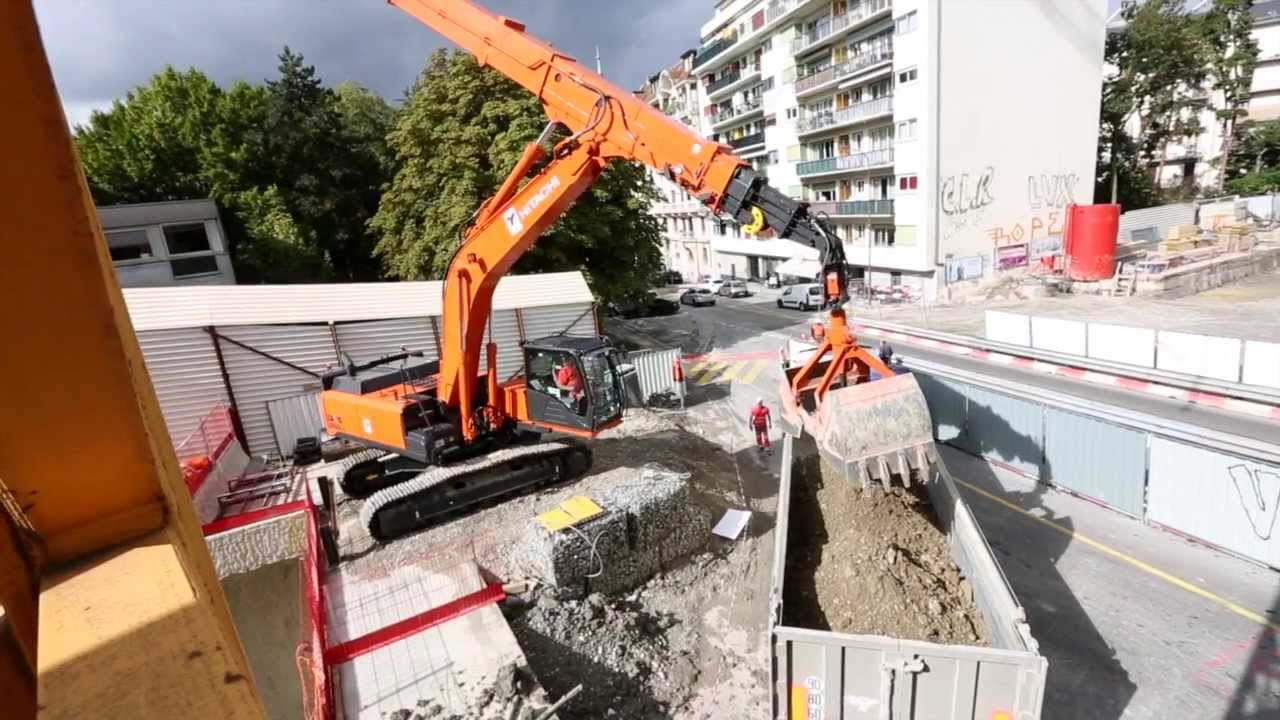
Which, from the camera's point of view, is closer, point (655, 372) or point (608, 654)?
point (608, 654)

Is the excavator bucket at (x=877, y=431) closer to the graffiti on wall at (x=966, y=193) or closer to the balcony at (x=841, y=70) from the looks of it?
the graffiti on wall at (x=966, y=193)

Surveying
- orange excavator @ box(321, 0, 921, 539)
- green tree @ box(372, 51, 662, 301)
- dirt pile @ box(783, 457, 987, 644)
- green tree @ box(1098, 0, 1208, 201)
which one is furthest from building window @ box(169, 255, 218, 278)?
green tree @ box(1098, 0, 1208, 201)

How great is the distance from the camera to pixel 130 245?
2389 cm

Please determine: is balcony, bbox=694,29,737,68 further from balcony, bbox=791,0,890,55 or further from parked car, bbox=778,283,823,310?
parked car, bbox=778,283,823,310

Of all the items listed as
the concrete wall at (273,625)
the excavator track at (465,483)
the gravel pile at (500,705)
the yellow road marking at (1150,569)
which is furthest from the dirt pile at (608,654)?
the yellow road marking at (1150,569)

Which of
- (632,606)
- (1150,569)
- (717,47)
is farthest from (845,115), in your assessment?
(632,606)

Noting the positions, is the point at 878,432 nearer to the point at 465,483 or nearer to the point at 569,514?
the point at 569,514

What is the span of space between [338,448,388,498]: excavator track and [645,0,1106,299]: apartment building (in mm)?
21183

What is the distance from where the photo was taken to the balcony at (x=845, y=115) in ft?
98.1

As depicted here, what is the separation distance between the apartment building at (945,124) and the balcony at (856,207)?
0.08m

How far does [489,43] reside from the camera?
31.0ft

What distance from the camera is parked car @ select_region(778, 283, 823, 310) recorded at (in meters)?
29.8

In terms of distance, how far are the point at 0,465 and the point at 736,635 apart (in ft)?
24.6

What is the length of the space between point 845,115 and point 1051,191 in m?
11.2
